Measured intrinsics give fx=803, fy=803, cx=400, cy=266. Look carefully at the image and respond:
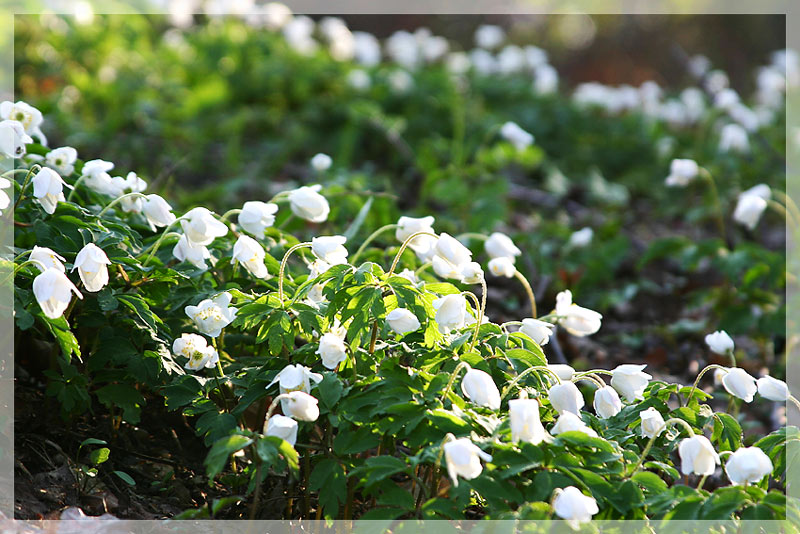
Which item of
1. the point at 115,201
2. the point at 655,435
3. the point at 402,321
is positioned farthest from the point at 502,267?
the point at 115,201

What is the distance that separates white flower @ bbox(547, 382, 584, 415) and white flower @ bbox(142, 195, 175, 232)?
3.35 feet

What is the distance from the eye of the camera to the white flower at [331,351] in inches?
65.0

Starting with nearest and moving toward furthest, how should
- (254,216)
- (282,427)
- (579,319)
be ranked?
(282,427) → (254,216) → (579,319)

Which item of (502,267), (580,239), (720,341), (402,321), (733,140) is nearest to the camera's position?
(402,321)

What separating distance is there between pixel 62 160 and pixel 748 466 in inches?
70.7

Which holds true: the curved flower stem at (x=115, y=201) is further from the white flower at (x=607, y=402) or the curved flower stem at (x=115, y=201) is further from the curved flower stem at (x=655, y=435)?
the curved flower stem at (x=655, y=435)

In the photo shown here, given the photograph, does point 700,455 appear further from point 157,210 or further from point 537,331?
point 157,210

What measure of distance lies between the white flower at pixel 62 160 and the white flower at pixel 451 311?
1103 millimetres

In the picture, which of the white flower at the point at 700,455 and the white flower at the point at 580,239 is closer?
the white flower at the point at 700,455

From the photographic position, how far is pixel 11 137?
6.47 feet

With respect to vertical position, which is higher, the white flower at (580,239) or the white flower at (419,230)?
the white flower at (419,230)

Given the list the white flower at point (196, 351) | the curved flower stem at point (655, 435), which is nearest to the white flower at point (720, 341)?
the curved flower stem at point (655, 435)

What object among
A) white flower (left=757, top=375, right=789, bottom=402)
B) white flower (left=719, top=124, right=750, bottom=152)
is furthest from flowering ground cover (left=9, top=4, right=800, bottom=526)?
white flower (left=719, top=124, right=750, bottom=152)

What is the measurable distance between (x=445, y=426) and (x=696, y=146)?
13.7ft
